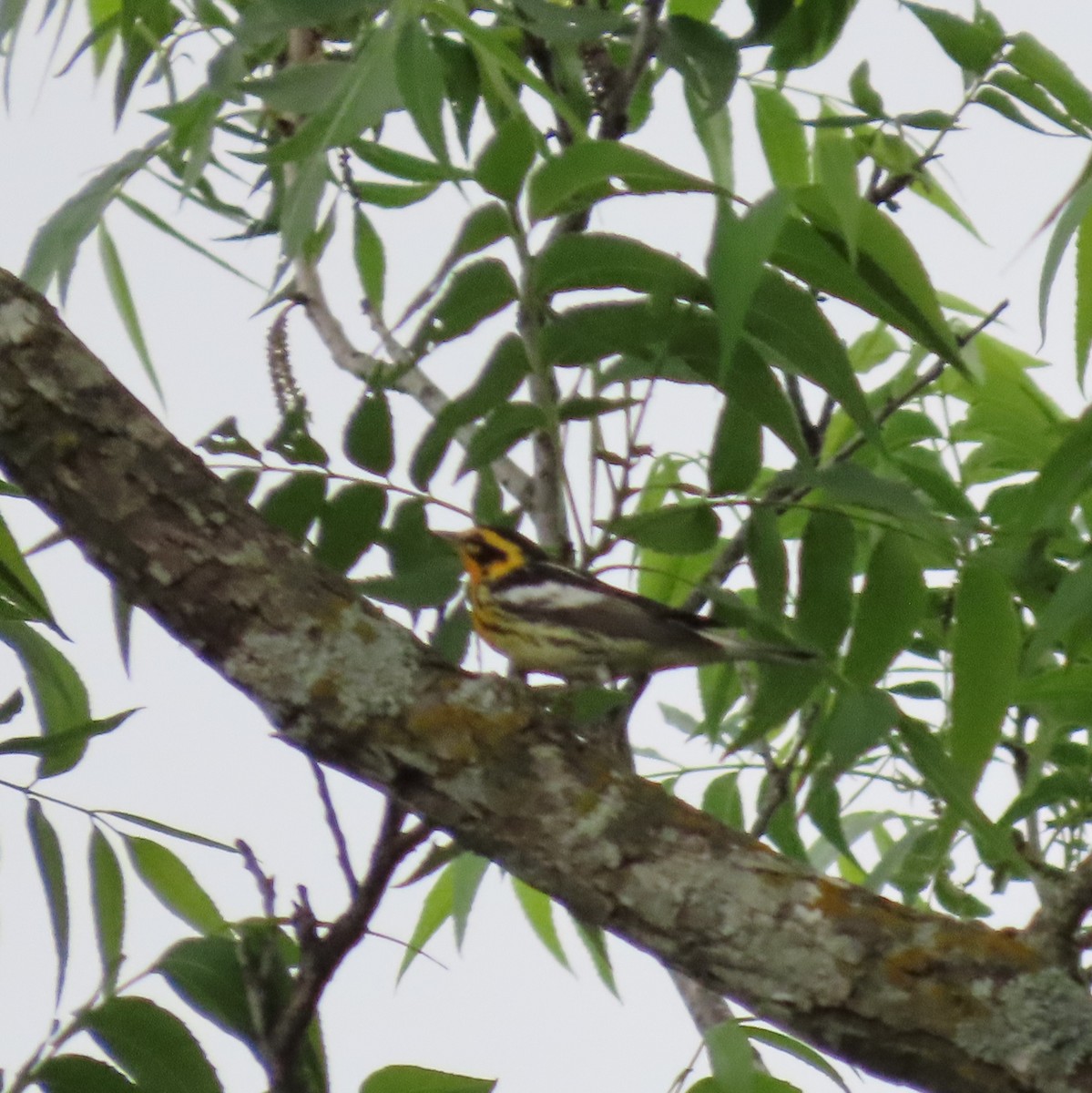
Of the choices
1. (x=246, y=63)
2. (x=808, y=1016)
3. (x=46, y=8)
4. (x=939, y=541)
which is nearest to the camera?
(x=808, y=1016)

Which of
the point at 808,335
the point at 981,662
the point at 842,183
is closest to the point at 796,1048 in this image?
the point at 981,662

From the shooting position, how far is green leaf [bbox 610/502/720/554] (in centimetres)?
182

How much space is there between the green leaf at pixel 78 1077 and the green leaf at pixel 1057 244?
114 centimetres

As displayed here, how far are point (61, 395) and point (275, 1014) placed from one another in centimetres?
69

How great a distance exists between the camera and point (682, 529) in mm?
1838

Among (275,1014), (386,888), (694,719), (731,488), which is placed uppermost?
(694,719)

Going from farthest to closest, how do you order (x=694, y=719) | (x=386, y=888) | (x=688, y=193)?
(x=694, y=719)
(x=386, y=888)
(x=688, y=193)

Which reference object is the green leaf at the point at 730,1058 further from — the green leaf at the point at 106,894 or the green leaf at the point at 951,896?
the green leaf at the point at 951,896

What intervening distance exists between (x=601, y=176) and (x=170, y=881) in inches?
37.0

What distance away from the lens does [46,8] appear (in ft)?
Answer: 7.03

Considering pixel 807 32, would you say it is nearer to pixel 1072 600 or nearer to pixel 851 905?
pixel 1072 600

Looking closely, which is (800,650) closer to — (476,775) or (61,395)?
(476,775)

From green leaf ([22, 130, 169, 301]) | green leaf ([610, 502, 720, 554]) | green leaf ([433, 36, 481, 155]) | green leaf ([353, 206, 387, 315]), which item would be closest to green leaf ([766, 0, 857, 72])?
green leaf ([433, 36, 481, 155])

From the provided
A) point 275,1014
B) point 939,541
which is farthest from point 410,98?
point 275,1014
